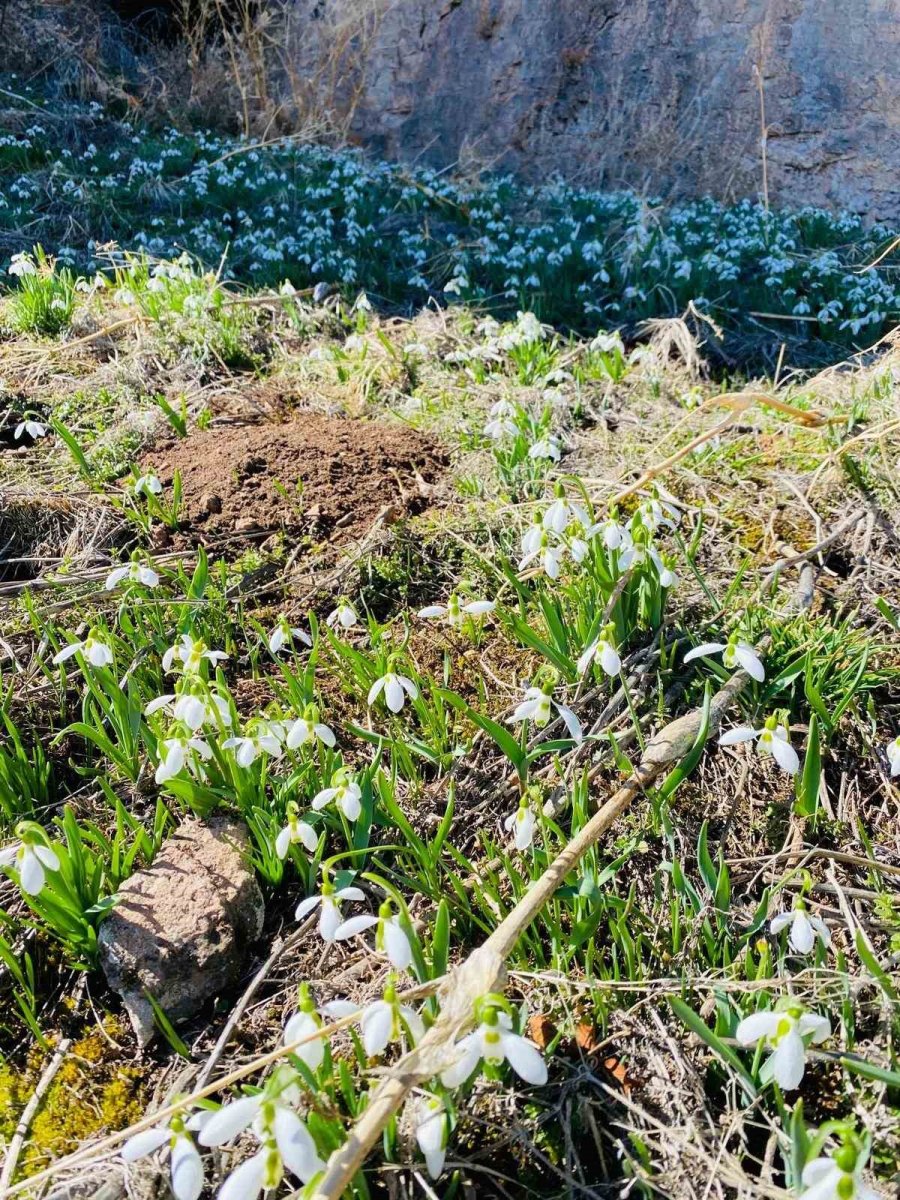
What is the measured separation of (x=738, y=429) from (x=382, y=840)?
2.36 meters

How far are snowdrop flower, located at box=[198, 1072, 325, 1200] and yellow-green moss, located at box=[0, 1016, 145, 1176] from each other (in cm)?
51

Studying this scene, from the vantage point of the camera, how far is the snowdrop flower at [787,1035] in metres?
1.15

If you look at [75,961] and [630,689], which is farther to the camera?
[630,689]

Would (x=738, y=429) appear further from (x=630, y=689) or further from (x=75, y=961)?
(x=75, y=961)

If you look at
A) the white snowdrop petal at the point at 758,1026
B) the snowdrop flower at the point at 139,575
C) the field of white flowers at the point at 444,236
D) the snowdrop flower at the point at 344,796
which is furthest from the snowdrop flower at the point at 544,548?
the field of white flowers at the point at 444,236

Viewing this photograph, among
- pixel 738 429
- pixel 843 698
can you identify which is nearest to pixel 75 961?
pixel 843 698

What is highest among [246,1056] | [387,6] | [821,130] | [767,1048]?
[387,6]

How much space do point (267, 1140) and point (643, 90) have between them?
10.9m

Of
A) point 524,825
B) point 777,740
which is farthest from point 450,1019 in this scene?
point 777,740

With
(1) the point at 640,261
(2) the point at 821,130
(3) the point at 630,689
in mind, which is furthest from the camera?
(2) the point at 821,130

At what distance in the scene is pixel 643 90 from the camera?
9797mm

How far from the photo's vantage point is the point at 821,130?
8.88m

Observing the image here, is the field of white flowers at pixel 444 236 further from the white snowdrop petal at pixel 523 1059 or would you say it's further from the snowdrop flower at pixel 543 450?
the white snowdrop petal at pixel 523 1059

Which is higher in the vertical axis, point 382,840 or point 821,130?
point 821,130
